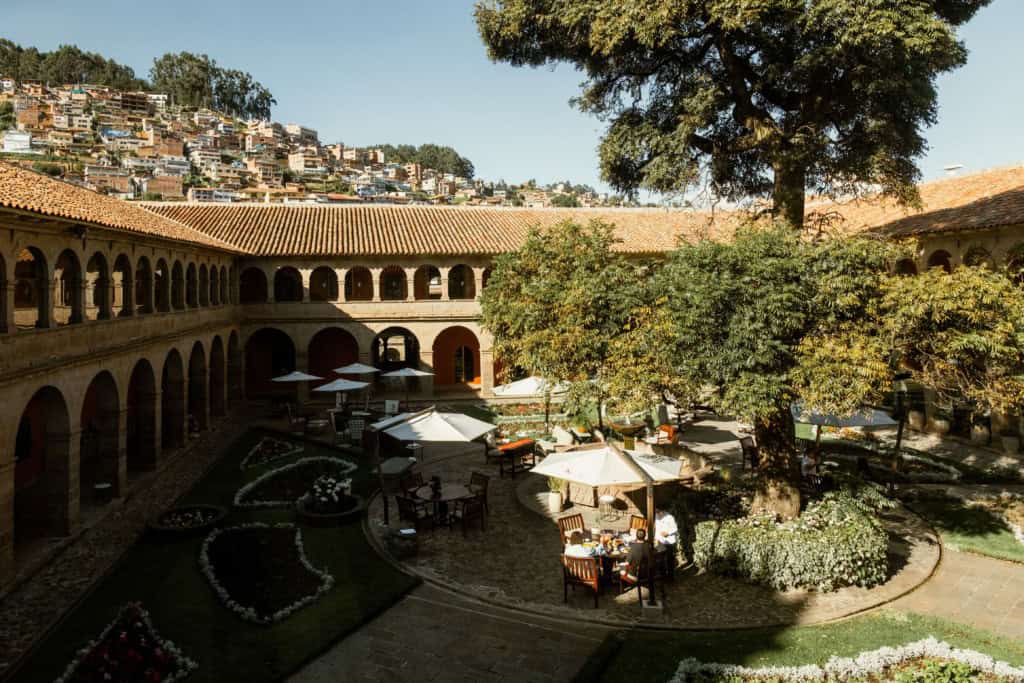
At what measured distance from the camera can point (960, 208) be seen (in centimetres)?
2458

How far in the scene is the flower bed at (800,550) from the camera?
37.6 feet

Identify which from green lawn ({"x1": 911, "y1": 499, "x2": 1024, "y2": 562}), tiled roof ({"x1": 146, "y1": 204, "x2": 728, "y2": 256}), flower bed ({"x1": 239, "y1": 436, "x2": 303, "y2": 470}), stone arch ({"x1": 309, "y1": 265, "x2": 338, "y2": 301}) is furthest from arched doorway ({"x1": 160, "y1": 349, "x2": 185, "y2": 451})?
green lawn ({"x1": 911, "y1": 499, "x2": 1024, "y2": 562})

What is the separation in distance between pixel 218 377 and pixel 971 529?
87.2 ft

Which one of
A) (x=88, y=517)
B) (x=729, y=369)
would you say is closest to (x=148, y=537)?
(x=88, y=517)

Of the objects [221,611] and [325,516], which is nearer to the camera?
[221,611]

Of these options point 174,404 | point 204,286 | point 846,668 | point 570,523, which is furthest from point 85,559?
point 204,286

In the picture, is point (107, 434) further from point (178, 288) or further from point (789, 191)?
point (789, 191)

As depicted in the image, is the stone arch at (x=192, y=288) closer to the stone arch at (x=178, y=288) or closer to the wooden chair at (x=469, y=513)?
the stone arch at (x=178, y=288)

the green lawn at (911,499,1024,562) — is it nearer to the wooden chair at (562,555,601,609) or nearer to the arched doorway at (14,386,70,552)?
the wooden chair at (562,555,601,609)

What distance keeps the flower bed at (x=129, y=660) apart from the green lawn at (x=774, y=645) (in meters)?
Result: 5.76

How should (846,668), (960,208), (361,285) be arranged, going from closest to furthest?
(846,668) → (960,208) → (361,285)

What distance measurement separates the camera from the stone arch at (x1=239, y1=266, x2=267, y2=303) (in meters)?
34.0

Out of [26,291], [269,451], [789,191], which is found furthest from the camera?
[26,291]

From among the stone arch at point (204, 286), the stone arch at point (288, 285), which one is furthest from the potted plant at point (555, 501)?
the stone arch at point (288, 285)
